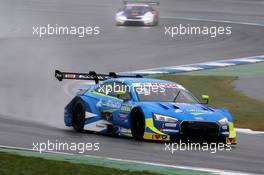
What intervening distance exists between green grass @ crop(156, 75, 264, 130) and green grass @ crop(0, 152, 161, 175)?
6.53 meters

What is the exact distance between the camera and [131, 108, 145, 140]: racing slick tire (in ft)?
46.6

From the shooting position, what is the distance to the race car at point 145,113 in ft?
45.9

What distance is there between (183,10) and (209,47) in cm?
1475

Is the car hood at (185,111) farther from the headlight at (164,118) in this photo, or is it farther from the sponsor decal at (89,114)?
the sponsor decal at (89,114)

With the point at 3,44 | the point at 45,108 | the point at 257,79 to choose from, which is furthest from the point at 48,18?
the point at 45,108

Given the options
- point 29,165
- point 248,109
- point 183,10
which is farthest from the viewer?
point 183,10

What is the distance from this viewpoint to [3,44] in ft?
107

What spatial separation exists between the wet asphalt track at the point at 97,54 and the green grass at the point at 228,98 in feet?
7.22

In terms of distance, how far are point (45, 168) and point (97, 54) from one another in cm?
2071

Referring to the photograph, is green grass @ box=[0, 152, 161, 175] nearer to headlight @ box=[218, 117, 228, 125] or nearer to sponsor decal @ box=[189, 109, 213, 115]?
sponsor decal @ box=[189, 109, 213, 115]

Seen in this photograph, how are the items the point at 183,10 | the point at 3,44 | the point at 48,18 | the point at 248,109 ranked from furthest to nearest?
the point at 183,10 < the point at 48,18 < the point at 3,44 < the point at 248,109

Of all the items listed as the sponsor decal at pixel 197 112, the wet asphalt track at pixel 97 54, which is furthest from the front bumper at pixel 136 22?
the sponsor decal at pixel 197 112

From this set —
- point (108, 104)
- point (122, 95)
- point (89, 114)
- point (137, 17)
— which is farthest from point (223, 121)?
point (137, 17)

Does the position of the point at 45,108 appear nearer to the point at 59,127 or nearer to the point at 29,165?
the point at 59,127
